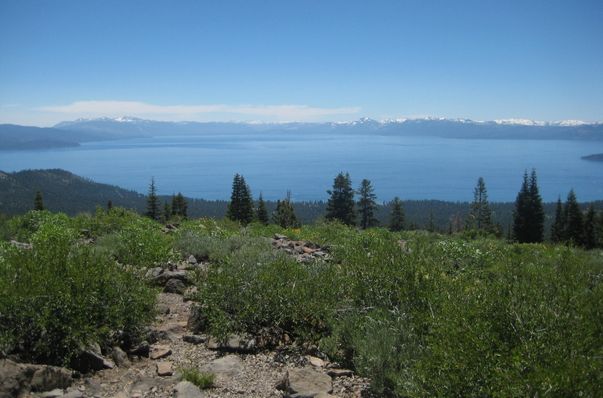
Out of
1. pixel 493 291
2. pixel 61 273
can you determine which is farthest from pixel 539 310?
pixel 61 273

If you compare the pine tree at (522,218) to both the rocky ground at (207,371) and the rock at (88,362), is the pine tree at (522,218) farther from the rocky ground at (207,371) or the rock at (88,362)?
the rock at (88,362)

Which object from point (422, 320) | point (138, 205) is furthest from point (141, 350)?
point (138, 205)

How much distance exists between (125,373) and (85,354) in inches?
19.6

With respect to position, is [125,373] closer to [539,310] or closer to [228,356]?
[228,356]

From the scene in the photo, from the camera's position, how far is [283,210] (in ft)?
191

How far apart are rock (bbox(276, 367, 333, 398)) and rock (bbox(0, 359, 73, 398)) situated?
225 cm

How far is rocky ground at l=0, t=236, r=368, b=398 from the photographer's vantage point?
4551 mm

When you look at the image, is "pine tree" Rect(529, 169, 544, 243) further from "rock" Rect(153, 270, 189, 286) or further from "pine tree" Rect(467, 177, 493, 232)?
"rock" Rect(153, 270, 189, 286)

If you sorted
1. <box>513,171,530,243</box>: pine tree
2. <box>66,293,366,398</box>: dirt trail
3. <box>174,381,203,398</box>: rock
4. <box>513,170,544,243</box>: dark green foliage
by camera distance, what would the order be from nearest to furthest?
<box>174,381,203,398</box>: rock, <box>66,293,366,398</box>: dirt trail, <box>513,170,544,243</box>: dark green foliage, <box>513,171,530,243</box>: pine tree

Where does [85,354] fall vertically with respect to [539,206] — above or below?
above

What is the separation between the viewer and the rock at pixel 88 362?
16.0ft

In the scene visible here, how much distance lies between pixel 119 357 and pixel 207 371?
111 cm

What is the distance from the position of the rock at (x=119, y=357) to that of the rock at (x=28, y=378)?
0.71 meters

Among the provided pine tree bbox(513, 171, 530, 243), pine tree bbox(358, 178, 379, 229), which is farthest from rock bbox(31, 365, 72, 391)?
pine tree bbox(513, 171, 530, 243)
